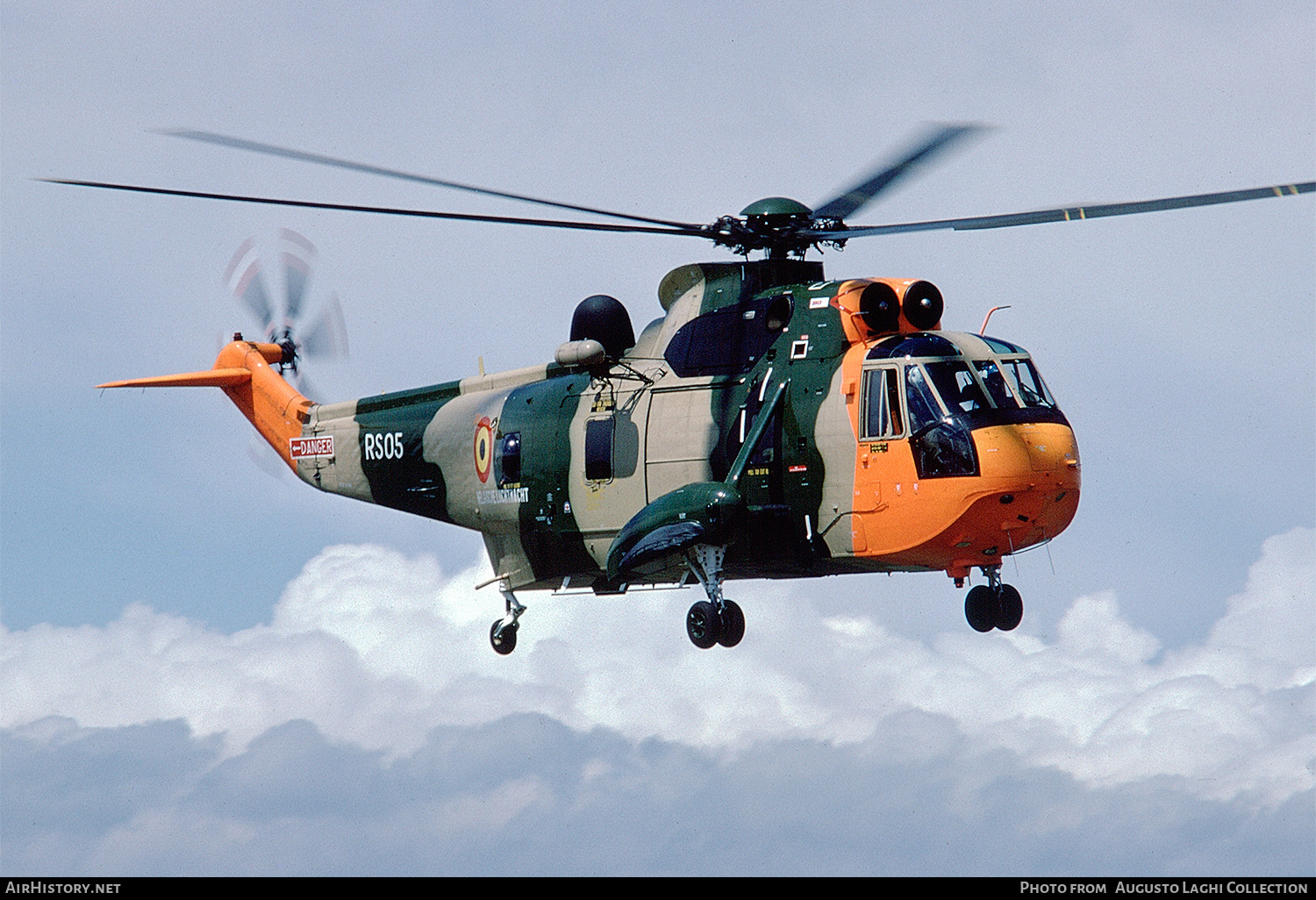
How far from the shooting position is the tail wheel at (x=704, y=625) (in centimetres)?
2431

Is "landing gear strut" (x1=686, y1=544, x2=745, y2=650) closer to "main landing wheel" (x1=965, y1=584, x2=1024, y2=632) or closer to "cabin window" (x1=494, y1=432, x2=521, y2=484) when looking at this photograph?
"main landing wheel" (x1=965, y1=584, x2=1024, y2=632)

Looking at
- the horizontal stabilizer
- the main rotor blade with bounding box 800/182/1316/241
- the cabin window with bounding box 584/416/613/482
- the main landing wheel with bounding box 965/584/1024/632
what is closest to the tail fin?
the horizontal stabilizer

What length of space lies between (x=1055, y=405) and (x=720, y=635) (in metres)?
5.63

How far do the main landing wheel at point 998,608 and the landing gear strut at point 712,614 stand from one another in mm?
3349

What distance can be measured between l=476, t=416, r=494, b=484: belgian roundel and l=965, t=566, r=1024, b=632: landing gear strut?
8.24 meters

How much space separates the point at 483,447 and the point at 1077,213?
35.5 feet

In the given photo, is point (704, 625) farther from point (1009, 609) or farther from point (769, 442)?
point (1009, 609)

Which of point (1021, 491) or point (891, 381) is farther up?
point (891, 381)

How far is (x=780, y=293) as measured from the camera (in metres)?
24.8

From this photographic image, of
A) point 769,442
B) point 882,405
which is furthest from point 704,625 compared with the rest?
point 882,405

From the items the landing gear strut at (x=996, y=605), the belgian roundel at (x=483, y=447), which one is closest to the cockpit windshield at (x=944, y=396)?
the landing gear strut at (x=996, y=605)

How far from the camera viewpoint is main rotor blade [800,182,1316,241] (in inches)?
777
